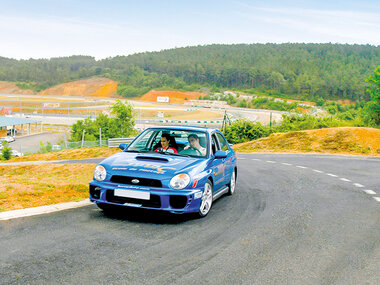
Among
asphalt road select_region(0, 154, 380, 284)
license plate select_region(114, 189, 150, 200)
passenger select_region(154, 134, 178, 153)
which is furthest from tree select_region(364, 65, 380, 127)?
license plate select_region(114, 189, 150, 200)

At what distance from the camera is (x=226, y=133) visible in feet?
131

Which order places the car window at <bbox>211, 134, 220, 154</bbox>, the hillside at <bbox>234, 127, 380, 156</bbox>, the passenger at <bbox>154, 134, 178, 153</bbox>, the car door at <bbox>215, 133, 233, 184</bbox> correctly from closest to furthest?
the passenger at <bbox>154, 134, 178, 153</bbox> < the car window at <bbox>211, 134, 220, 154</bbox> < the car door at <bbox>215, 133, 233, 184</bbox> < the hillside at <bbox>234, 127, 380, 156</bbox>

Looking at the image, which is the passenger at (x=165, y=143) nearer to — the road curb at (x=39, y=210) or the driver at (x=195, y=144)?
the driver at (x=195, y=144)

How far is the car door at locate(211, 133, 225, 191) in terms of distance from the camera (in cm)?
773

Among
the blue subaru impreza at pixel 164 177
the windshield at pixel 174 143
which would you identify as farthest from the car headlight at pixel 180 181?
the windshield at pixel 174 143

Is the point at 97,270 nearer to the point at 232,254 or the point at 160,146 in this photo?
the point at 232,254

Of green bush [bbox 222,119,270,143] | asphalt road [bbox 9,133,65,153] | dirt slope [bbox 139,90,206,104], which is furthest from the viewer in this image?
dirt slope [bbox 139,90,206,104]

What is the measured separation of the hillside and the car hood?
18.9 metres

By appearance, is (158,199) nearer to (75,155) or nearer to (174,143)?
(174,143)

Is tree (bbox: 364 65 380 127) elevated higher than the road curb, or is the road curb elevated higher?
tree (bbox: 364 65 380 127)

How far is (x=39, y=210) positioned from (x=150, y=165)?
6.52ft

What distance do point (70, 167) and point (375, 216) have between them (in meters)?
12.3

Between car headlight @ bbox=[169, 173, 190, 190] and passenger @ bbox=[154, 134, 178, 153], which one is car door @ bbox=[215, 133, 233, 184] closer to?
passenger @ bbox=[154, 134, 178, 153]

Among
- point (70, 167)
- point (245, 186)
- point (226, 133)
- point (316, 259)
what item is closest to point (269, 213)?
point (316, 259)
